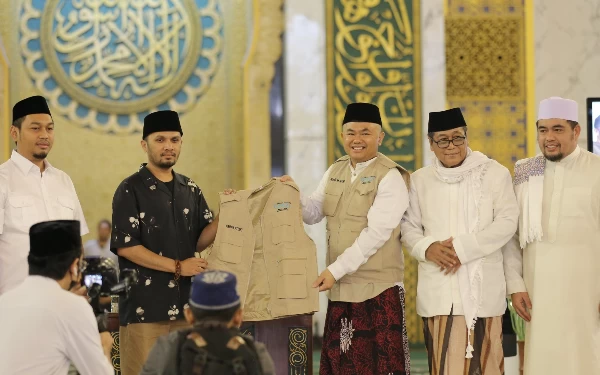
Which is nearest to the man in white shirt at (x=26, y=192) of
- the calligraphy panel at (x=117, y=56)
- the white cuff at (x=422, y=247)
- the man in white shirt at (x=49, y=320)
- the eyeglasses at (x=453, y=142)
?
the man in white shirt at (x=49, y=320)

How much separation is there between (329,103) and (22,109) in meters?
2.73

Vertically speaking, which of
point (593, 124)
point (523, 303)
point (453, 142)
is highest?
point (593, 124)

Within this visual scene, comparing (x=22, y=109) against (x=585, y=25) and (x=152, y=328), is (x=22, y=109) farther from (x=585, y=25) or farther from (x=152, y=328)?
(x=585, y=25)

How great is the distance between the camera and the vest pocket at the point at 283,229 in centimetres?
403

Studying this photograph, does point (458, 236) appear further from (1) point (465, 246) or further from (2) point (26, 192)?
(2) point (26, 192)

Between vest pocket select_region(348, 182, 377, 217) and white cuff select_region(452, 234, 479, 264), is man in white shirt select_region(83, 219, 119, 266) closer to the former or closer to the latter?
vest pocket select_region(348, 182, 377, 217)

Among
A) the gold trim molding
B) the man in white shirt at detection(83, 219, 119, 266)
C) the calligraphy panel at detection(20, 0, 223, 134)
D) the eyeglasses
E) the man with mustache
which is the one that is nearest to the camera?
the man with mustache

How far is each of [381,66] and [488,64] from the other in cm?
82

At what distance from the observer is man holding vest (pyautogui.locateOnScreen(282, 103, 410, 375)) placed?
3.91 m

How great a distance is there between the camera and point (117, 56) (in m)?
6.64

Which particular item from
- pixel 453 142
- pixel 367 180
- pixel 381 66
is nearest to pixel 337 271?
pixel 367 180

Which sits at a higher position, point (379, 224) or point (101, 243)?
point (379, 224)

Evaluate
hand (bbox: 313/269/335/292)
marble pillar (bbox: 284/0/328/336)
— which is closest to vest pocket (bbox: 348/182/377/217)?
hand (bbox: 313/269/335/292)

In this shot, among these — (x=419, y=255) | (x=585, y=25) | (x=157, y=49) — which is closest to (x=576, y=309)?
(x=419, y=255)
